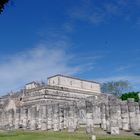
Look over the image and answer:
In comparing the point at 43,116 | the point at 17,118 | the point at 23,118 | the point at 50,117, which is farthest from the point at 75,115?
the point at 17,118

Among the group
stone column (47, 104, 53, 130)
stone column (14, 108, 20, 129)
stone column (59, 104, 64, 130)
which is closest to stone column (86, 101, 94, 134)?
stone column (59, 104, 64, 130)

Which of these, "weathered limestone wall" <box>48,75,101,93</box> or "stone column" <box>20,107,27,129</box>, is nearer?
"stone column" <box>20,107,27,129</box>

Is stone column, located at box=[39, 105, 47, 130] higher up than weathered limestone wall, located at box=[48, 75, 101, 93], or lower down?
lower down

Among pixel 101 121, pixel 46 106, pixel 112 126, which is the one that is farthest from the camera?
pixel 46 106

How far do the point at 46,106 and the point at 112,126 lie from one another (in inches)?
367

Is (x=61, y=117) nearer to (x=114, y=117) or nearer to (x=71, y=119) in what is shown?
(x=71, y=119)

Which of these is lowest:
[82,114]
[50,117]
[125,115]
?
[125,115]

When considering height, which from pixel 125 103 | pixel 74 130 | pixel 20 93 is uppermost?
pixel 20 93

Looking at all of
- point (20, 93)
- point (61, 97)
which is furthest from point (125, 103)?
point (20, 93)

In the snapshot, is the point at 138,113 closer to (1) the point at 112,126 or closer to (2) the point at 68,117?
(1) the point at 112,126

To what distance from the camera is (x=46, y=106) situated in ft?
114

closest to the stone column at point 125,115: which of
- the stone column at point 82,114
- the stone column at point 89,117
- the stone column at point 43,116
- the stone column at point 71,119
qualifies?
the stone column at point 89,117

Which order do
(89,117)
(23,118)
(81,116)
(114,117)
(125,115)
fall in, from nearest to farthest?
(114,117), (125,115), (89,117), (81,116), (23,118)

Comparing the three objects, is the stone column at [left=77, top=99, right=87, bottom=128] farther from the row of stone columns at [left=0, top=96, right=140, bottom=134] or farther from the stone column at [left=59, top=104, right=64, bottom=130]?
the stone column at [left=59, top=104, right=64, bottom=130]
